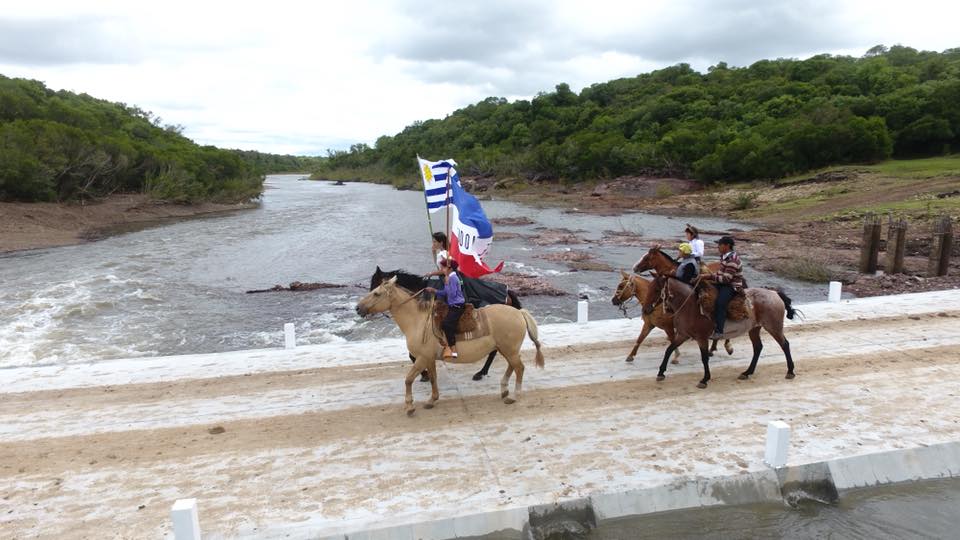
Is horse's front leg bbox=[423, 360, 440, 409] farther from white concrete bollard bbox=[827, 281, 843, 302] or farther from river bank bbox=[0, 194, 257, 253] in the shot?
river bank bbox=[0, 194, 257, 253]

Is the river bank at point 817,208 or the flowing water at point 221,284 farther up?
the river bank at point 817,208

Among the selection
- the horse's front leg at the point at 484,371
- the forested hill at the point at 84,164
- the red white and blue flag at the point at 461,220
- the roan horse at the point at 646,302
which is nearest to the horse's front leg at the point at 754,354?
the roan horse at the point at 646,302

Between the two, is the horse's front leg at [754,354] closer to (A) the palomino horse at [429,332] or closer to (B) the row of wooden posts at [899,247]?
(A) the palomino horse at [429,332]

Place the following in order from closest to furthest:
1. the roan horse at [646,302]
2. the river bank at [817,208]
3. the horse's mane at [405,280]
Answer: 1. the horse's mane at [405,280]
2. the roan horse at [646,302]
3. the river bank at [817,208]

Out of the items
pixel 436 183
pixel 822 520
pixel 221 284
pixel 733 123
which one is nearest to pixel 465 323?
pixel 436 183

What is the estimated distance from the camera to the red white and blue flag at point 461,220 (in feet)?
28.1

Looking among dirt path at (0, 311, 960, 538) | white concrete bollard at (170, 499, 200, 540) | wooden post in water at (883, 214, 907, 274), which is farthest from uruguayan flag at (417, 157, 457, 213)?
wooden post in water at (883, 214, 907, 274)

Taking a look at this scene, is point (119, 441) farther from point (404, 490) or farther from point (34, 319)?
point (34, 319)

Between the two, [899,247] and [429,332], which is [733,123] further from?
[429,332]

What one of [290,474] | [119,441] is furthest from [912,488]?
[119,441]

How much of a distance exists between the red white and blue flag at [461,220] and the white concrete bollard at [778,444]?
4116mm

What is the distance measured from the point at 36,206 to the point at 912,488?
140 feet

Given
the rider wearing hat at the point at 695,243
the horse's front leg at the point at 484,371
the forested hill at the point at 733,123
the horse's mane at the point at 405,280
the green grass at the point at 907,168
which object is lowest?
the horse's front leg at the point at 484,371

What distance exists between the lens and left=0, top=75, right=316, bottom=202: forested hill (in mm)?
34266
